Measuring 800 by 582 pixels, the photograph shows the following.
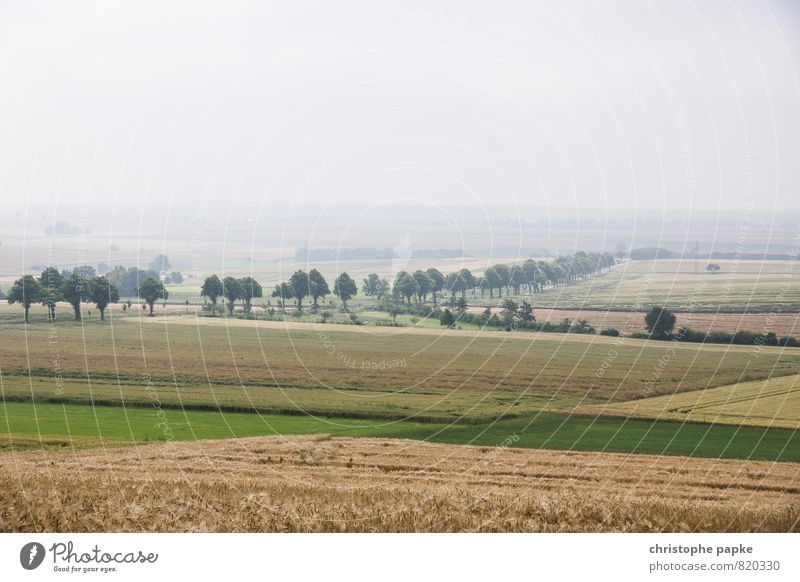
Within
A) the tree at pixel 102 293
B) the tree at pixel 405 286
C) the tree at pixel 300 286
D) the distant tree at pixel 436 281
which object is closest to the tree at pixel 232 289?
the tree at pixel 300 286

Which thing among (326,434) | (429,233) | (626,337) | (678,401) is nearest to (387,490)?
(326,434)

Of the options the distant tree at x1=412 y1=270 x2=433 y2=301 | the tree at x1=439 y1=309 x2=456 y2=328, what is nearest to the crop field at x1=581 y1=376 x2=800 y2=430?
the tree at x1=439 y1=309 x2=456 y2=328

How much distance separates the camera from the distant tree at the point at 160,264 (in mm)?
18328

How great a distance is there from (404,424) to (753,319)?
8.42 meters

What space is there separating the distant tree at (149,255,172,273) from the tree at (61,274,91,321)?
1.40 metres

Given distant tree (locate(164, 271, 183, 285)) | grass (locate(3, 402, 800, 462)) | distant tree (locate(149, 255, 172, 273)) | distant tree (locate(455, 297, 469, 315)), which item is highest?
distant tree (locate(149, 255, 172, 273))

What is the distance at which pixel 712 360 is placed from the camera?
69.5 ft

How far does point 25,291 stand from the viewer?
17172 mm

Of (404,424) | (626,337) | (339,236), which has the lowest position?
(404,424)

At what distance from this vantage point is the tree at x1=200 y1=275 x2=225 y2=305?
20.5m

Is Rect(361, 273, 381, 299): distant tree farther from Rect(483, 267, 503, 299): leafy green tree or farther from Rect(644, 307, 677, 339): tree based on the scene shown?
Rect(644, 307, 677, 339): tree

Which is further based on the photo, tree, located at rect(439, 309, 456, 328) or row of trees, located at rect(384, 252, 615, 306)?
tree, located at rect(439, 309, 456, 328)

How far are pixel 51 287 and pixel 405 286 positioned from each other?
6902 millimetres
